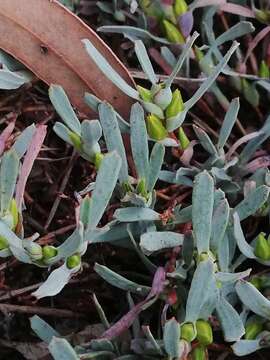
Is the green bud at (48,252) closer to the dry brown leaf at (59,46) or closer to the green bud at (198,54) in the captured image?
the dry brown leaf at (59,46)

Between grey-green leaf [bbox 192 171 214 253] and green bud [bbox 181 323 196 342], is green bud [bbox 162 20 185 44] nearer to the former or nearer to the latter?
grey-green leaf [bbox 192 171 214 253]

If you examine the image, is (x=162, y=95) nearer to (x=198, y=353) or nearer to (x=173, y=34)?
(x=173, y=34)

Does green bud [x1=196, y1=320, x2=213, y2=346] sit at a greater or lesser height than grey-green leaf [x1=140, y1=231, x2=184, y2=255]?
lesser

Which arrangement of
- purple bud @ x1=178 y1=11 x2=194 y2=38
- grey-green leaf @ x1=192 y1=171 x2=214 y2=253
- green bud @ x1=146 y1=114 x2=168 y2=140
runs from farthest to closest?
purple bud @ x1=178 y1=11 x2=194 y2=38
green bud @ x1=146 y1=114 x2=168 y2=140
grey-green leaf @ x1=192 y1=171 x2=214 y2=253

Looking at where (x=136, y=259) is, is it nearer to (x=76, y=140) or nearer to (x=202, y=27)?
(x=76, y=140)

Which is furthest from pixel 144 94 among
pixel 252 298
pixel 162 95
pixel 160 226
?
pixel 252 298

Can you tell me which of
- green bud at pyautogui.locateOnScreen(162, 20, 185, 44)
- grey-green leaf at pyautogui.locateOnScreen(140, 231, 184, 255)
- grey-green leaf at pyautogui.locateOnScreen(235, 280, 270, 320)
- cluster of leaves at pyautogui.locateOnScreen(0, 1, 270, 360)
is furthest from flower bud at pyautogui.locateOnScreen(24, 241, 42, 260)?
green bud at pyautogui.locateOnScreen(162, 20, 185, 44)

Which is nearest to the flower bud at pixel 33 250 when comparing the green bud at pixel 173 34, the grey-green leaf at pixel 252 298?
the grey-green leaf at pixel 252 298

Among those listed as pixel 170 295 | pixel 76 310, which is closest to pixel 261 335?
pixel 170 295
